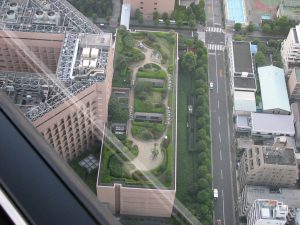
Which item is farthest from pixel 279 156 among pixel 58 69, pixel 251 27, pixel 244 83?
pixel 251 27

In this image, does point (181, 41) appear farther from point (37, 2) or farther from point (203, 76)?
point (37, 2)

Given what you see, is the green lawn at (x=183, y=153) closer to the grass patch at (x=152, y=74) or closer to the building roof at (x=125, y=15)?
the grass patch at (x=152, y=74)

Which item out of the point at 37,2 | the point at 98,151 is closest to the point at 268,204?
the point at 98,151

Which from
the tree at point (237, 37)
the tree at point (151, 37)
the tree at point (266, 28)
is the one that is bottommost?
the tree at point (151, 37)

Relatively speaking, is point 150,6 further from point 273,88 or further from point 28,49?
point 28,49

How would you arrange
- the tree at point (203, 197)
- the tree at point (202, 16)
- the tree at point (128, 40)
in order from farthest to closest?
the tree at point (202, 16), the tree at point (128, 40), the tree at point (203, 197)

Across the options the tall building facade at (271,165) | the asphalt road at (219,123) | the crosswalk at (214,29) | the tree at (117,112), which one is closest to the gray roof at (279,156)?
the tall building facade at (271,165)
